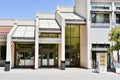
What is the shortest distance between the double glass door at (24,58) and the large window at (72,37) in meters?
6.07

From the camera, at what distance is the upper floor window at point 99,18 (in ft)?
119

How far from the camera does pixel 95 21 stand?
36.2 m

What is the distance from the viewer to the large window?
40.5m

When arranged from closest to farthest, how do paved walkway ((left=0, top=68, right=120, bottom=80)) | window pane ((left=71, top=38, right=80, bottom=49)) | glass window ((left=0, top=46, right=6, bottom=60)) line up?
paved walkway ((left=0, top=68, right=120, bottom=80)) → glass window ((left=0, top=46, right=6, bottom=60)) → window pane ((left=71, top=38, right=80, bottom=49))

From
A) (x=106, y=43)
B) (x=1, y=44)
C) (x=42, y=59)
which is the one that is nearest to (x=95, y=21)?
(x=106, y=43)

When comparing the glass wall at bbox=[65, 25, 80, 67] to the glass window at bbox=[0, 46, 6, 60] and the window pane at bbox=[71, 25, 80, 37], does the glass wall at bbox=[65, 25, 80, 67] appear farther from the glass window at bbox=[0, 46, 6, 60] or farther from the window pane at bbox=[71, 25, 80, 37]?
the glass window at bbox=[0, 46, 6, 60]

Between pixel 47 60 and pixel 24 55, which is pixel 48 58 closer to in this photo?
pixel 47 60

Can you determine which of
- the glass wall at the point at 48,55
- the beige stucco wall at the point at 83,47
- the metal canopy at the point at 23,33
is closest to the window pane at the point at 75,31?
the beige stucco wall at the point at 83,47

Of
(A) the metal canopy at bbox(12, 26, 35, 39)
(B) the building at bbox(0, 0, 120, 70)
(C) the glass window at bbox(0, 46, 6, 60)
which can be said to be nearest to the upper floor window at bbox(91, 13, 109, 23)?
(B) the building at bbox(0, 0, 120, 70)

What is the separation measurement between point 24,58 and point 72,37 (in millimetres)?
8373

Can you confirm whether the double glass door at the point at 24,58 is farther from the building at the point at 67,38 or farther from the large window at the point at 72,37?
the large window at the point at 72,37

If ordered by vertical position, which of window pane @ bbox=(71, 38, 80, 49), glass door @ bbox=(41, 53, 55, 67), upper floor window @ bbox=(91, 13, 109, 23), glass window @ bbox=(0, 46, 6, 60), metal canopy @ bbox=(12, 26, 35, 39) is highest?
upper floor window @ bbox=(91, 13, 109, 23)

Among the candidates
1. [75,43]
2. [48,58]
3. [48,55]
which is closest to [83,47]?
[75,43]

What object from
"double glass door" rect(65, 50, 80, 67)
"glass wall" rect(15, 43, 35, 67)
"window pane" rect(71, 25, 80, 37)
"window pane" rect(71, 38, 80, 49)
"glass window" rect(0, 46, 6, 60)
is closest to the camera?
"glass wall" rect(15, 43, 35, 67)
